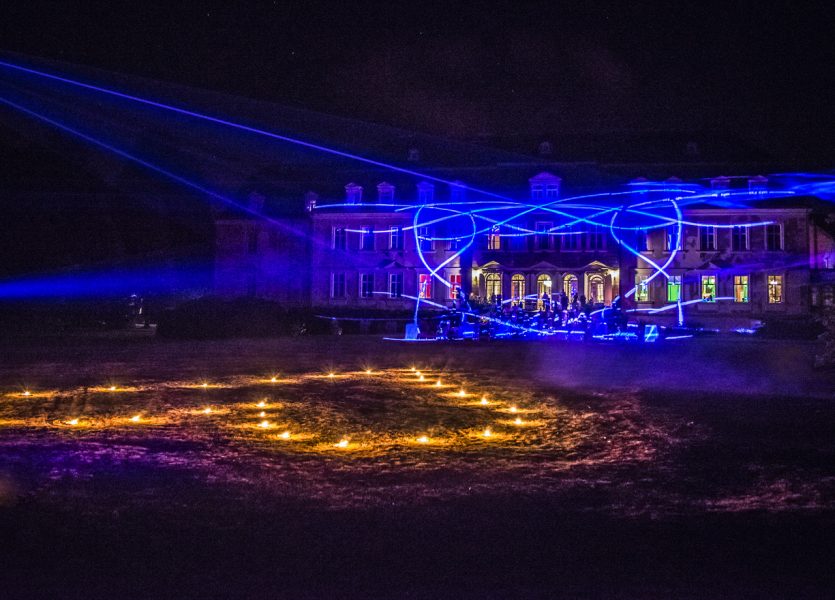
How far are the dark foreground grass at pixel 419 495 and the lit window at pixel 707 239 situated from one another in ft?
103

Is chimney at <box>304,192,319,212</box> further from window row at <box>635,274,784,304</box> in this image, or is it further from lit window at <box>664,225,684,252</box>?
lit window at <box>664,225,684,252</box>

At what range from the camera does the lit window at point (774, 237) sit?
40.0m

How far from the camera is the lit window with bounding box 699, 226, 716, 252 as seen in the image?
41125 mm

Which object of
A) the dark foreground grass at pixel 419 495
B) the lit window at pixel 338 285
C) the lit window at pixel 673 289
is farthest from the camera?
the lit window at pixel 338 285

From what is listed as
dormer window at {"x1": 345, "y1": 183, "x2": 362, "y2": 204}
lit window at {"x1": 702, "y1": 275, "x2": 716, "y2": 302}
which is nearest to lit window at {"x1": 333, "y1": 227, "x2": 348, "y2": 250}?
dormer window at {"x1": 345, "y1": 183, "x2": 362, "y2": 204}

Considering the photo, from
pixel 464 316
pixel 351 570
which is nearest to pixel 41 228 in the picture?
pixel 464 316

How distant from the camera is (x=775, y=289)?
40031 millimetres

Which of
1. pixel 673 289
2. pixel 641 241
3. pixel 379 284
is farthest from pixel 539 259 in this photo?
pixel 379 284

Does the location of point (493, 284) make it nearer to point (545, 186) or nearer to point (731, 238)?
point (545, 186)

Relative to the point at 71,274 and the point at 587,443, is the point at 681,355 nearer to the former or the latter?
the point at 587,443

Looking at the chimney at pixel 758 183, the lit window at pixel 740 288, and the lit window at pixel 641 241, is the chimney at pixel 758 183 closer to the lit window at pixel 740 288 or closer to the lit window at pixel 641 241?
the lit window at pixel 740 288

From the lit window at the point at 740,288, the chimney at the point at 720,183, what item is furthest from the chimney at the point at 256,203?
the lit window at the point at 740,288

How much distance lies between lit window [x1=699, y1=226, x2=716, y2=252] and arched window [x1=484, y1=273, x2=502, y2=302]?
1249 cm

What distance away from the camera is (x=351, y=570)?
13.0 ft
